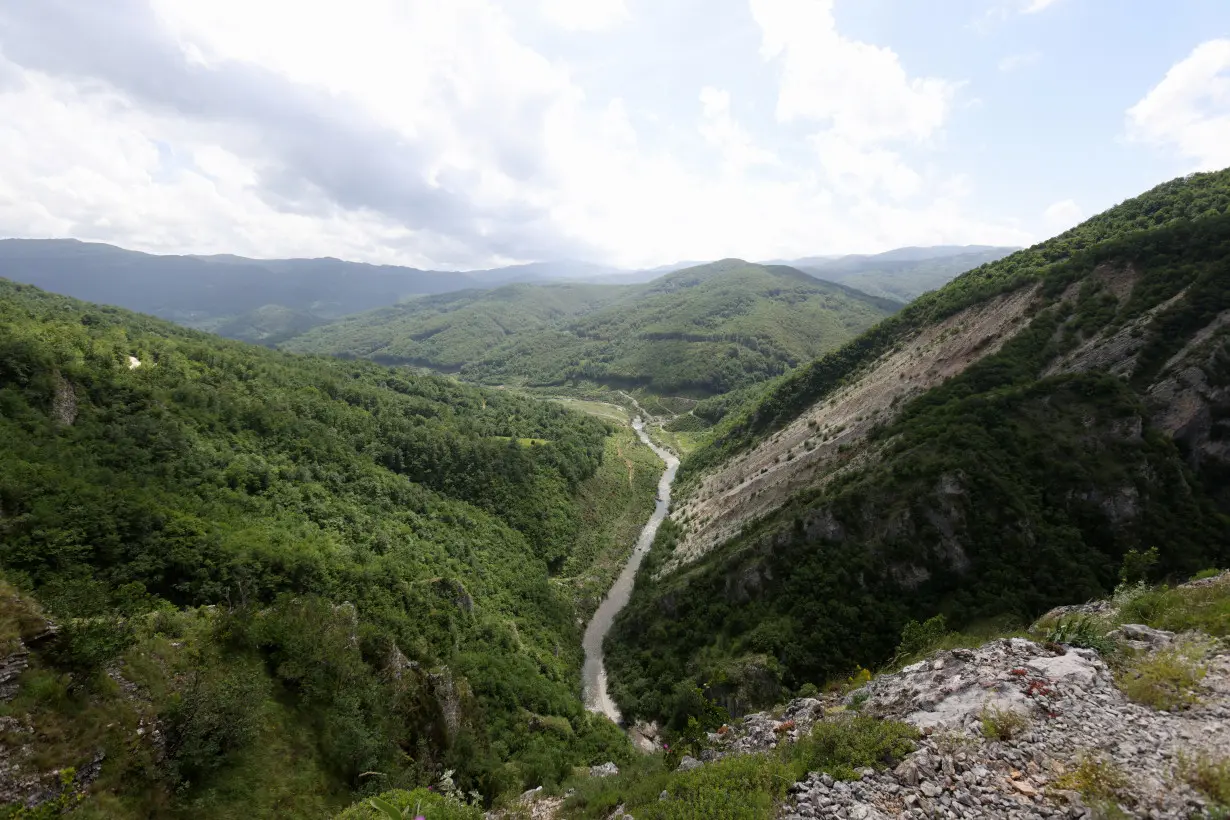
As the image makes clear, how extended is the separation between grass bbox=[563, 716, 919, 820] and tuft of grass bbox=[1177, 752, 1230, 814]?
5.09 metres

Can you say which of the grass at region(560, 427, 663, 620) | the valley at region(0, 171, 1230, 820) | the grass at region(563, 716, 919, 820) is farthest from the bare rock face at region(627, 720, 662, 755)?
the grass at region(563, 716, 919, 820)

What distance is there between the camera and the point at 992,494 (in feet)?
123

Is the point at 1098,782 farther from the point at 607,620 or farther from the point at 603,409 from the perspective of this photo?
the point at 603,409

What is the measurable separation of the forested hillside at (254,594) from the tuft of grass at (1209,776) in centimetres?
2637

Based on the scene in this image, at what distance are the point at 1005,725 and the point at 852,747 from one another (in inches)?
150

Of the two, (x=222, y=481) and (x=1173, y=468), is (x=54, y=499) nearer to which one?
(x=222, y=481)

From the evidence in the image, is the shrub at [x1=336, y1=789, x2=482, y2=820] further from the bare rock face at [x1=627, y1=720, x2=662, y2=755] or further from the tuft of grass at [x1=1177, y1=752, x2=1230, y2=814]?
the bare rock face at [x1=627, y1=720, x2=662, y2=755]

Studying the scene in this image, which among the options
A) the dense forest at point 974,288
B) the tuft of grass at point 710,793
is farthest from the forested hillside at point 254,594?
the dense forest at point 974,288

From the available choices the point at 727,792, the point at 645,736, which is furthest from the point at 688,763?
the point at 645,736

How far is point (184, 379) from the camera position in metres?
53.5

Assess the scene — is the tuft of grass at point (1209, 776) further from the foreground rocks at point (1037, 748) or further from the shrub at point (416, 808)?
the shrub at point (416, 808)

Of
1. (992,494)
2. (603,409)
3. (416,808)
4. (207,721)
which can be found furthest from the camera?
(603,409)

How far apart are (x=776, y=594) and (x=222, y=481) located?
48359 mm

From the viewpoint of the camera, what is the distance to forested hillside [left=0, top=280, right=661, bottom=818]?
17000 millimetres
